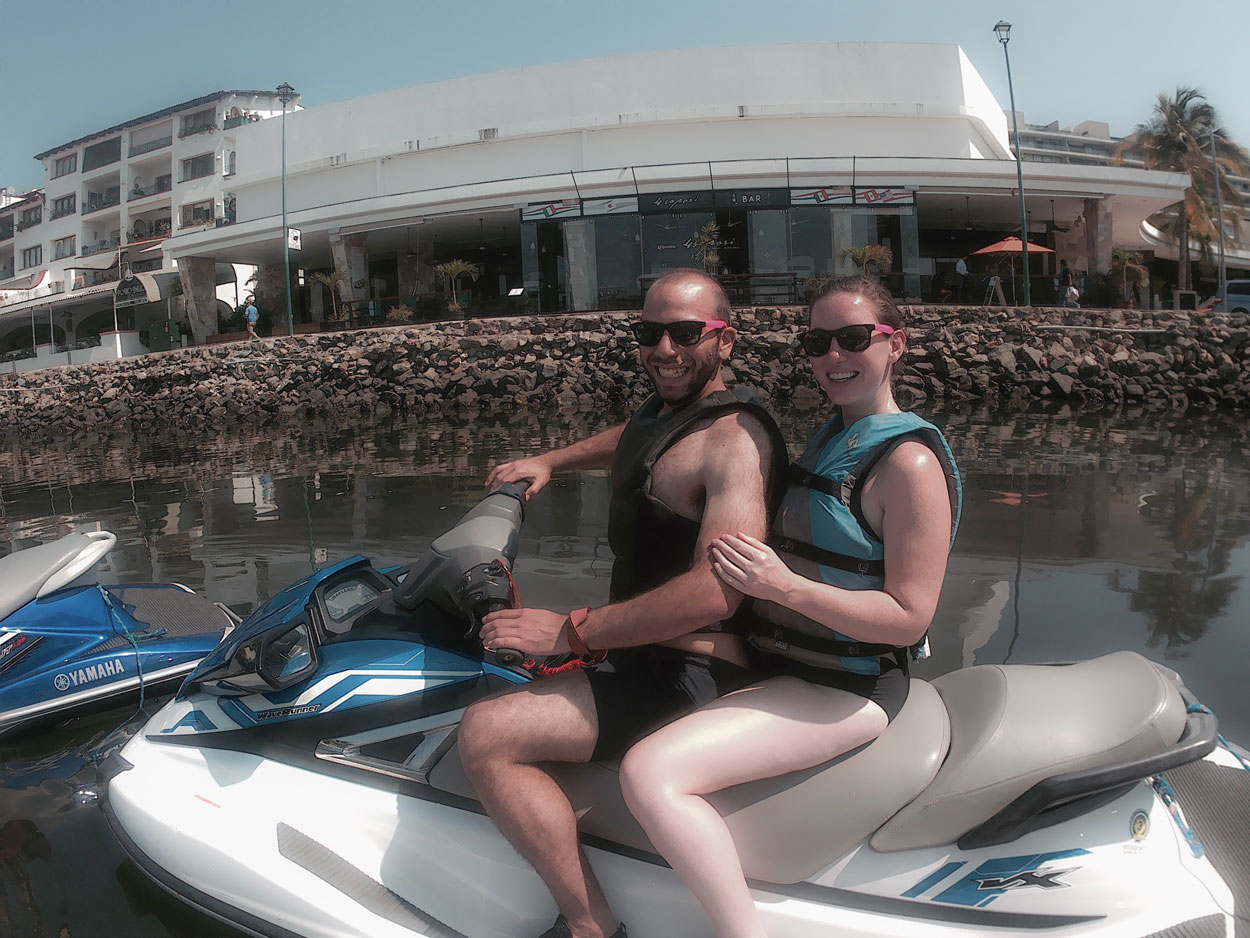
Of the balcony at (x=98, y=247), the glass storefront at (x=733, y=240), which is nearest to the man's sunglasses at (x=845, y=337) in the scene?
the glass storefront at (x=733, y=240)

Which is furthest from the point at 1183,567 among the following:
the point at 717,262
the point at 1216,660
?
the point at 717,262

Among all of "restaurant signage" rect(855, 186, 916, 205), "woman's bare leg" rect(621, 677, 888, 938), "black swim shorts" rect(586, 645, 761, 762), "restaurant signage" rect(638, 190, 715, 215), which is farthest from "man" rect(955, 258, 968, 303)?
"woman's bare leg" rect(621, 677, 888, 938)

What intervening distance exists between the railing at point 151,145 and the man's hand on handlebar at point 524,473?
224ft

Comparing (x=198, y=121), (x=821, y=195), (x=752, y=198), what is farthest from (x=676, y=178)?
(x=198, y=121)

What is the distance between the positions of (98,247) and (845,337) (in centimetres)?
7259

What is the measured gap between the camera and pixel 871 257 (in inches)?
1031

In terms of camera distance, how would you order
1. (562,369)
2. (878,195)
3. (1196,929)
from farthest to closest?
(878,195), (562,369), (1196,929)

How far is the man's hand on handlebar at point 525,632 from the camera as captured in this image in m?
2.04

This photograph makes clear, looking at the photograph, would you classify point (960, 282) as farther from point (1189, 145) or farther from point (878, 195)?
point (1189, 145)

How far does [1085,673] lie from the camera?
2.03 meters

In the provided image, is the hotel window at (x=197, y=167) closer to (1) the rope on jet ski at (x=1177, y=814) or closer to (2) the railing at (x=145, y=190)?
(2) the railing at (x=145, y=190)

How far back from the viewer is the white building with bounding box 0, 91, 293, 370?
50.0 metres

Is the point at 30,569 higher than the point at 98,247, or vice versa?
the point at 98,247

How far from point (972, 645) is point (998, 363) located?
693 inches
